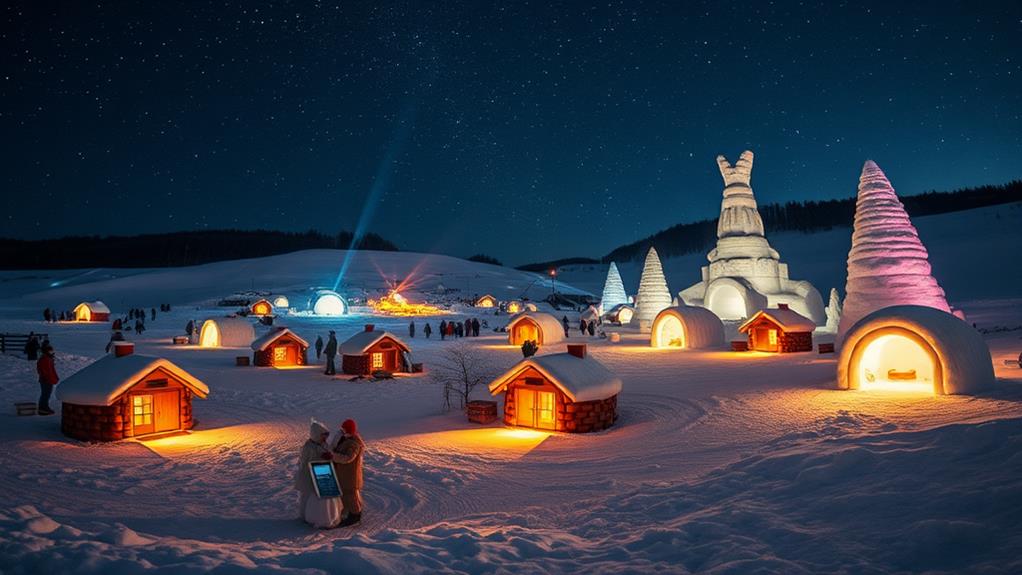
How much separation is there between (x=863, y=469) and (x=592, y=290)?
115660 mm

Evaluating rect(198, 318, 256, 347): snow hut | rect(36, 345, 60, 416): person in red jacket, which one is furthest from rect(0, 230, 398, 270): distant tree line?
rect(36, 345, 60, 416): person in red jacket

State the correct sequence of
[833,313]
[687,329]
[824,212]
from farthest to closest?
1. [824,212]
2. [833,313]
3. [687,329]

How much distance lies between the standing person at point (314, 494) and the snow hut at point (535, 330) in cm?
2470

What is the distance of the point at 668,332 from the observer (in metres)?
29.6

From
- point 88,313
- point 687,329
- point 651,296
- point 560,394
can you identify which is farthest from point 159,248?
point 560,394

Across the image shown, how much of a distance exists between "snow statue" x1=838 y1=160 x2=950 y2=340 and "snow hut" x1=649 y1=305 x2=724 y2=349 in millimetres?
7765

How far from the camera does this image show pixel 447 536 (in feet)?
20.3

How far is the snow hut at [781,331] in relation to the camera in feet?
81.2

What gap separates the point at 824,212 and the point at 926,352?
132603mm

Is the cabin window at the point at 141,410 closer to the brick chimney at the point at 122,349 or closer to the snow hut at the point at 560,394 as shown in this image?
the brick chimney at the point at 122,349

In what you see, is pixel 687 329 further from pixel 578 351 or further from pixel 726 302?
pixel 578 351

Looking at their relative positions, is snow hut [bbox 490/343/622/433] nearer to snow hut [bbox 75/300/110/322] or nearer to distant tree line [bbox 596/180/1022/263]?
snow hut [bbox 75/300/110/322]

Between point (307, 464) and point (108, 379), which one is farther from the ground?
point (108, 379)

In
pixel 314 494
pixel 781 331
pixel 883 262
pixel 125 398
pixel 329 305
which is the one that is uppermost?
pixel 329 305
